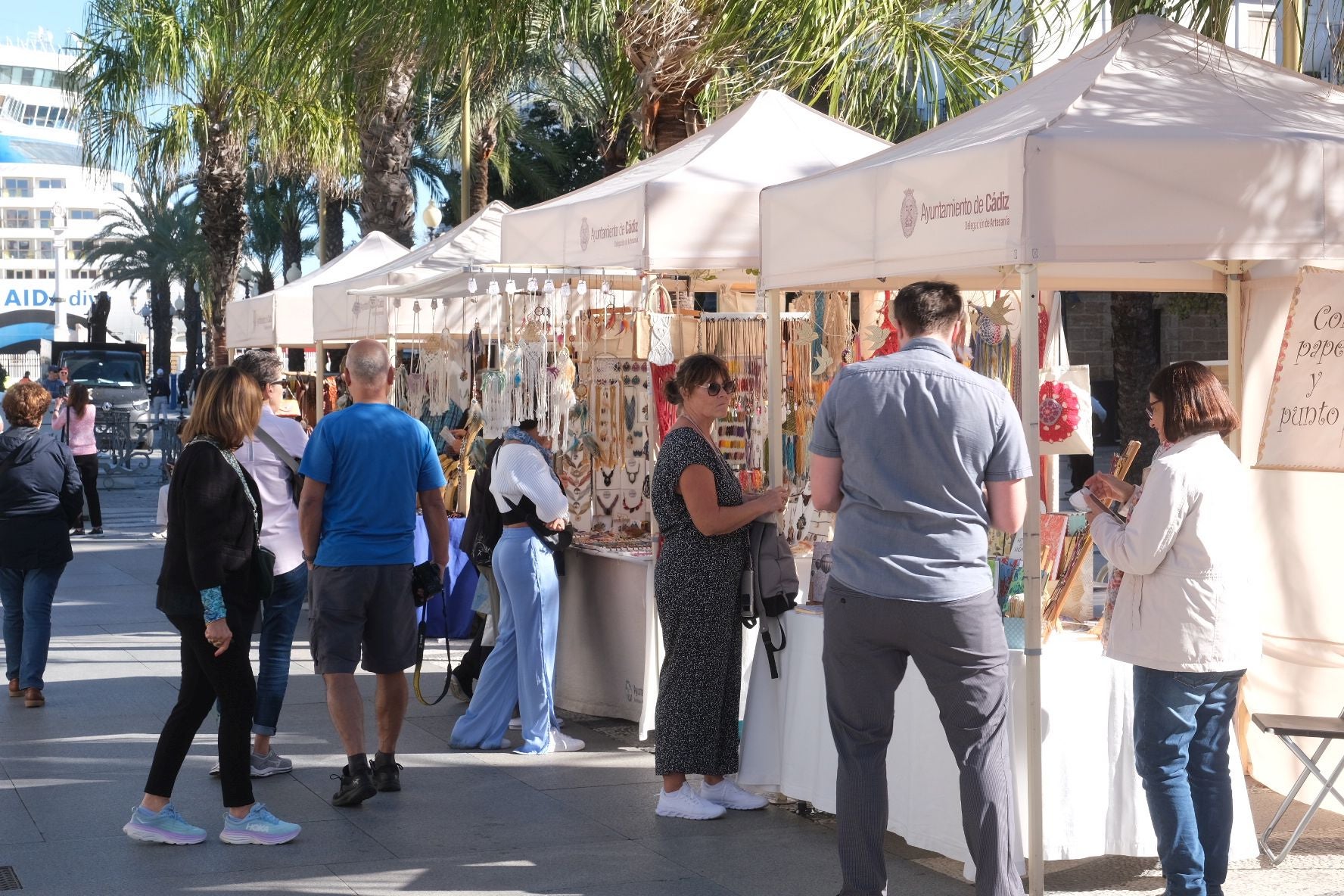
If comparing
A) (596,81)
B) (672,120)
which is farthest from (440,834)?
(596,81)

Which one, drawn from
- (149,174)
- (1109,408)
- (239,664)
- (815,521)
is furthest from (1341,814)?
(1109,408)

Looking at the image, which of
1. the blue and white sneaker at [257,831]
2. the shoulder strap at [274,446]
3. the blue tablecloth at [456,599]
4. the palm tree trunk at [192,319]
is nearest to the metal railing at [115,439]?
the blue tablecloth at [456,599]

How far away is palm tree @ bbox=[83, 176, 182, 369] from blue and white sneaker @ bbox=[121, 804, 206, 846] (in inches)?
1909

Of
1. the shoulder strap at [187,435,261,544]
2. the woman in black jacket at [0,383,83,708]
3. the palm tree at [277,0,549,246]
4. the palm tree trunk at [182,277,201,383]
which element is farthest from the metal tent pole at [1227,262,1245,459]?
the palm tree trunk at [182,277,201,383]

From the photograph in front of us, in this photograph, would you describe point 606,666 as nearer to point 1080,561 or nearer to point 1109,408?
point 1080,561

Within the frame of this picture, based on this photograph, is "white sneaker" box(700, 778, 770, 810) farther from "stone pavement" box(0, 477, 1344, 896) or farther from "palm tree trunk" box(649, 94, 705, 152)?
"palm tree trunk" box(649, 94, 705, 152)

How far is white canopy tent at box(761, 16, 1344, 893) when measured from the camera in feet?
14.1

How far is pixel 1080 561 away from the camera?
522 cm

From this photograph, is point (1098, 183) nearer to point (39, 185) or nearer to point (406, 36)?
A: point (406, 36)

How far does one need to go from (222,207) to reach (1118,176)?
18361mm

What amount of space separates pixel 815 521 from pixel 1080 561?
4.84 feet

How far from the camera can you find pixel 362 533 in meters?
5.71

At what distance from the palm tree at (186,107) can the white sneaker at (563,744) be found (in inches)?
445

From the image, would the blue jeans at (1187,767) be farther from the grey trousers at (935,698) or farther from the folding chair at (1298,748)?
the folding chair at (1298,748)
